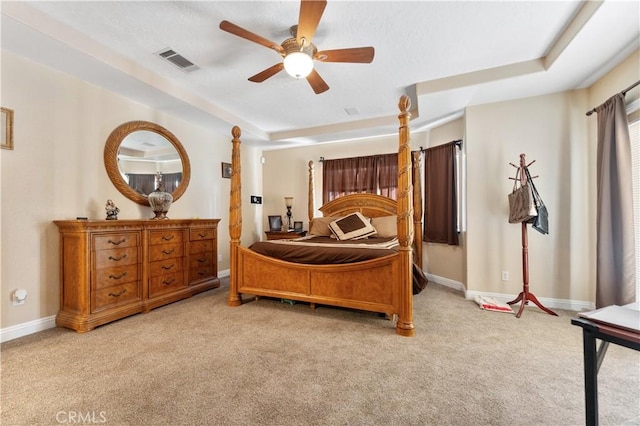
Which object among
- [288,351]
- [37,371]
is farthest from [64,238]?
[288,351]

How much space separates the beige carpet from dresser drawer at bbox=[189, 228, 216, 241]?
1201 millimetres

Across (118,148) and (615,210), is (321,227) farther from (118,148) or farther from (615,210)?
(615,210)

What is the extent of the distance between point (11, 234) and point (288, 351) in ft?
8.73

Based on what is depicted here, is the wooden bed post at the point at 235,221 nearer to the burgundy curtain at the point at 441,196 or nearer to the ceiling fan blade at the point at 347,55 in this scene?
the ceiling fan blade at the point at 347,55

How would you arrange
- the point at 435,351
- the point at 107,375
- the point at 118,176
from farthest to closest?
1. the point at 118,176
2. the point at 435,351
3. the point at 107,375

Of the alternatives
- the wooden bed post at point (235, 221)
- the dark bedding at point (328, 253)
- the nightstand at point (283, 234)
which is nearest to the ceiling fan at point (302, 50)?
the wooden bed post at point (235, 221)

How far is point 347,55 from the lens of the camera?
86.4 inches

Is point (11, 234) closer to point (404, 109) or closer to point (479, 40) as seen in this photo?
point (404, 109)

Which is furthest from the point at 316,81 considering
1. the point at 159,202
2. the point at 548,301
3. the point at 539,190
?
the point at 548,301

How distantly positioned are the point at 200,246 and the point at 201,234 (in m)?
0.17

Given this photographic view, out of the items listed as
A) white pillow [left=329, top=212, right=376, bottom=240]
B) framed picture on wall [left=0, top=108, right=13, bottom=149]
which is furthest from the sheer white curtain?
framed picture on wall [left=0, top=108, right=13, bottom=149]

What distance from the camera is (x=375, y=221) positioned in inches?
171

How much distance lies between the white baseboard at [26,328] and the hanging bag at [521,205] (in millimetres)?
4897

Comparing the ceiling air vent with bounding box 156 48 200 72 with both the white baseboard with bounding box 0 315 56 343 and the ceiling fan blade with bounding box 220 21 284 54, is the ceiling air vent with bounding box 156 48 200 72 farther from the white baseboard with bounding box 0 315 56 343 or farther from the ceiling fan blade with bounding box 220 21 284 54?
the white baseboard with bounding box 0 315 56 343
